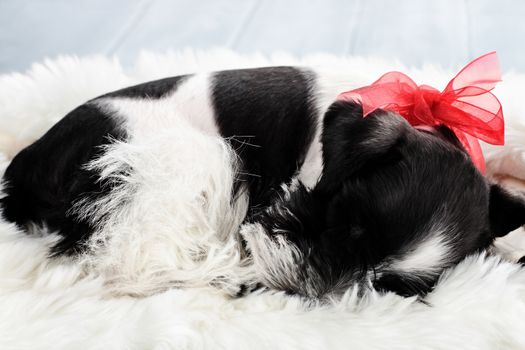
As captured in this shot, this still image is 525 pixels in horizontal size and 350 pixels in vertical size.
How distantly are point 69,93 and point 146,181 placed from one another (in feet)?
3.29

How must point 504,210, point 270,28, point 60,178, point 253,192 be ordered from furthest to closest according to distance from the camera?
point 270,28
point 253,192
point 60,178
point 504,210

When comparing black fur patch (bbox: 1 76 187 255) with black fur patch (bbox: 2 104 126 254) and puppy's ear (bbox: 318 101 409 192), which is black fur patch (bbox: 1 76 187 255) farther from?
puppy's ear (bbox: 318 101 409 192)

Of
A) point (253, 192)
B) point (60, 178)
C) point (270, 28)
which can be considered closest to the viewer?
point (60, 178)

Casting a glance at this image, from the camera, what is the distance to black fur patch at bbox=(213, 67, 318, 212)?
6.97 feet

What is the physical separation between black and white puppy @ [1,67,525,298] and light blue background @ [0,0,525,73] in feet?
6.06

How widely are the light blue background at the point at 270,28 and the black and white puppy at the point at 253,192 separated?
185cm

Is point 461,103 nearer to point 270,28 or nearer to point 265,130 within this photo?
point 265,130

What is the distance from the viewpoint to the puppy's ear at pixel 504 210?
1783mm

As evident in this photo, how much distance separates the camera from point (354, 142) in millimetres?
1661

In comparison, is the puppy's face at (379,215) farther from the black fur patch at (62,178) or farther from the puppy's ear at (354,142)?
the black fur patch at (62,178)

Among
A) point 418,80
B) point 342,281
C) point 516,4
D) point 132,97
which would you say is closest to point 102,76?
point 132,97

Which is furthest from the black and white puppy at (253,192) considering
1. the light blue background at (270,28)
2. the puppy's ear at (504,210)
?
the light blue background at (270,28)

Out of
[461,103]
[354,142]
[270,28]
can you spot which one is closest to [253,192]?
[354,142]

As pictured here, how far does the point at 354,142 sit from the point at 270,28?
279 centimetres
